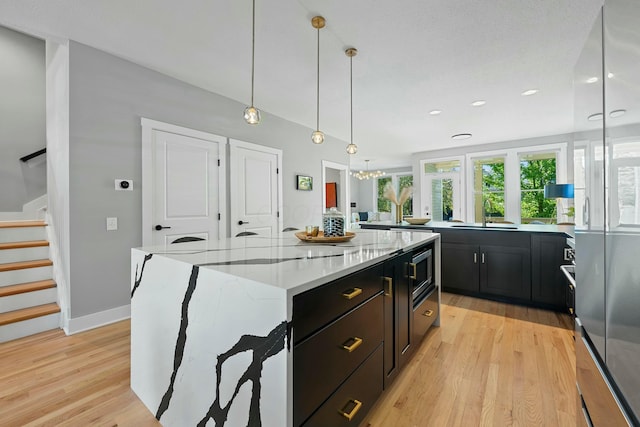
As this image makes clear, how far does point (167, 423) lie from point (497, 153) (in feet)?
24.7

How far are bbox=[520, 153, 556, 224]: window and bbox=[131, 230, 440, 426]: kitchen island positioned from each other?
6.34m

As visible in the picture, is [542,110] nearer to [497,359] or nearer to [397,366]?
[497,359]

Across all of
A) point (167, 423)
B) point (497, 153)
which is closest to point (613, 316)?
point (167, 423)

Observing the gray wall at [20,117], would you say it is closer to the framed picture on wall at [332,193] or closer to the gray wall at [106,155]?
the gray wall at [106,155]

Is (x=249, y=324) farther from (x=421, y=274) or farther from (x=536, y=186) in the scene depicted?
(x=536, y=186)

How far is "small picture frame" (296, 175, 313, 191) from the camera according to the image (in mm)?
5030

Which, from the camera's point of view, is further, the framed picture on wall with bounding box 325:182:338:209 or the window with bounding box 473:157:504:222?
the framed picture on wall with bounding box 325:182:338:209

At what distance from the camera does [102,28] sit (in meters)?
2.38

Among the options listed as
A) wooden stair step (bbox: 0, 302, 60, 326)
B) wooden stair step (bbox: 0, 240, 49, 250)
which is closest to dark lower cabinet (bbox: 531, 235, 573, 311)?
wooden stair step (bbox: 0, 302, 60, 326)

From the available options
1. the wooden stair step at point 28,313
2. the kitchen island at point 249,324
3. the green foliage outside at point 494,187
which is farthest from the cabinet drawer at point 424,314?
the green foliage outside at point 494,187

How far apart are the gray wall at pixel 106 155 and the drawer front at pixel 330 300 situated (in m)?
2.67

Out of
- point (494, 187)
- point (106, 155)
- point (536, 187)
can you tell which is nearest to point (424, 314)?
point (106, 155)

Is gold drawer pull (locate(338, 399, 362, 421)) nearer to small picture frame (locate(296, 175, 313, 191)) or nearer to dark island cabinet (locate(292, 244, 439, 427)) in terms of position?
dark island cabinet (locate(292, 244, 439, 427))

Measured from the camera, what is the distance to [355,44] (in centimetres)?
262
